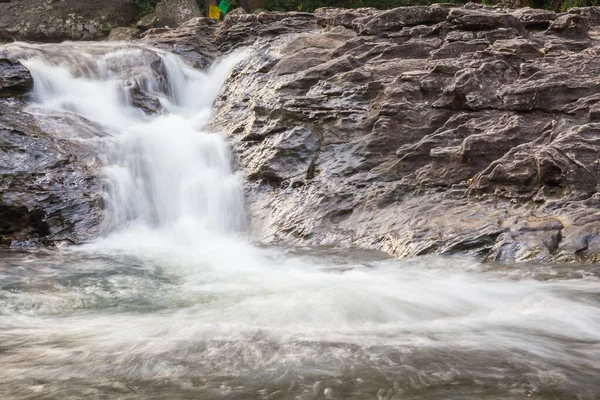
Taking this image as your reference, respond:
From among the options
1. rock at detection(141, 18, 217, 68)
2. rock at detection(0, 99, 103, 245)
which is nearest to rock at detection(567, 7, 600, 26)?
rock at detection(141, 18, 217, 68)

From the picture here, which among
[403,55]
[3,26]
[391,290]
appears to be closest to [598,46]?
[403,55]

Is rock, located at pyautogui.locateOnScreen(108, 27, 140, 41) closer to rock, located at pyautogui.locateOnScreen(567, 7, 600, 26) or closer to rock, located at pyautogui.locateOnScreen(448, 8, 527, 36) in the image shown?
rock, located at pyautogui.locateOnScreen(448, 8, 527, 36)

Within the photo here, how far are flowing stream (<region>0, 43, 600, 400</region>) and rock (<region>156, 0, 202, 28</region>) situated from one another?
11.8m

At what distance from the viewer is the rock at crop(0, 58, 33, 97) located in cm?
823

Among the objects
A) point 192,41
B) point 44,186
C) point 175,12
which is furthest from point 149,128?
point 175,12

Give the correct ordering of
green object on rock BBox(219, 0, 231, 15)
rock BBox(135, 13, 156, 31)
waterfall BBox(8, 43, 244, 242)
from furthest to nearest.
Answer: green object on rock BBox(219, 0, 231, 15)
rock BBox(135, 13, 156, 31)
waterfall BBox(8, 43, 244, 242)

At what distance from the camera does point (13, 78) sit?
8.36 meters

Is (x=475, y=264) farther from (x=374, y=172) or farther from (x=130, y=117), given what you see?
(x=130, y=117)

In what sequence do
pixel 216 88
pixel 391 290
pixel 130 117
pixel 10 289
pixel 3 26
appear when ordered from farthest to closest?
1. pixel 3 26
2. pixel 216 88
3. pixel 130 117
4. pixel 10 289
5. pixel 391 290

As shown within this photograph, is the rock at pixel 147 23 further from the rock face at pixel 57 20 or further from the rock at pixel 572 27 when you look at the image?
the rock at pixel 572 27

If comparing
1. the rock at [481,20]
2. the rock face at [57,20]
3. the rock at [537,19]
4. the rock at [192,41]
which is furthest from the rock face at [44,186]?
the rock face at [57,20]

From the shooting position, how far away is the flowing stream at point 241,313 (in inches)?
95.7

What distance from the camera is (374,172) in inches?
263

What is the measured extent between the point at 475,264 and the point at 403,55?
4.44 metres
